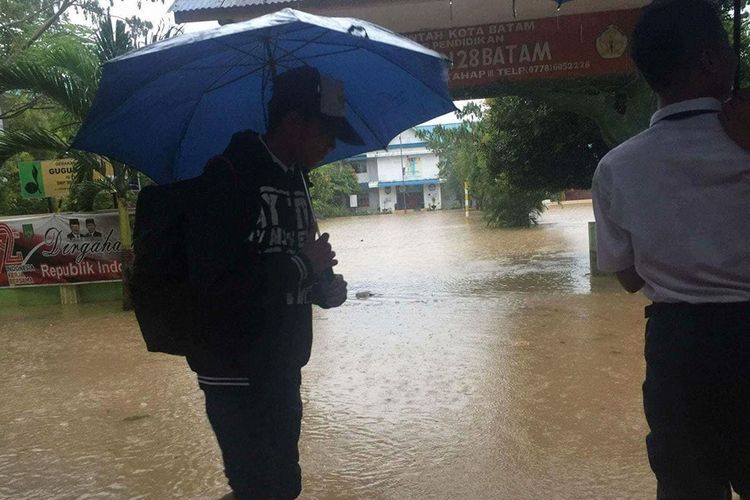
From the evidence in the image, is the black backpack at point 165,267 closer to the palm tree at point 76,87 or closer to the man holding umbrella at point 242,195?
the man holding umbrella at point 242,195

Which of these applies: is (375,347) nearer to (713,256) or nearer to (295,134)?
(295,134)

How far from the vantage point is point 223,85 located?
7.48ft

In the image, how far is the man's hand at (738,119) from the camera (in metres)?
1.36

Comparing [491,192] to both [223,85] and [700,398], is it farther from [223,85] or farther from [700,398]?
[700,398]

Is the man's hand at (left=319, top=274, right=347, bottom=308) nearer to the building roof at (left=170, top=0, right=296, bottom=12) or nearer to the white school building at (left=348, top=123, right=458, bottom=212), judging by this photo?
the building roof at (left=170, top=0, right=296, bottom=12)

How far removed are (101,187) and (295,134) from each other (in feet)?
27.7

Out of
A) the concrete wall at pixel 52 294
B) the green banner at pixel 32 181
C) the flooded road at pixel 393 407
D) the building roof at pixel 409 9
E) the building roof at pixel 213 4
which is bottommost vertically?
the flooded road at pixel 393 407

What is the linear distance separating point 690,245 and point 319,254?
0.97 m

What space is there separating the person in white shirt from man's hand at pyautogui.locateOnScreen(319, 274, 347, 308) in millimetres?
880

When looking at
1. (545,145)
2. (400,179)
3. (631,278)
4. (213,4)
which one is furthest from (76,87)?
(400,179)

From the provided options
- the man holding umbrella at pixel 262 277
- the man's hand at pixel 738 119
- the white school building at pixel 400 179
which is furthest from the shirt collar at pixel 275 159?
the white school building at pixel 400 179

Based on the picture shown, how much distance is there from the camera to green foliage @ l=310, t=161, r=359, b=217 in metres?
43.7

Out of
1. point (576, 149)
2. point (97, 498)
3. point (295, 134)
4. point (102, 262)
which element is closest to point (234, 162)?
point (295, 134)

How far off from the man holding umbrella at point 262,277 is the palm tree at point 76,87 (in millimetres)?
6873
